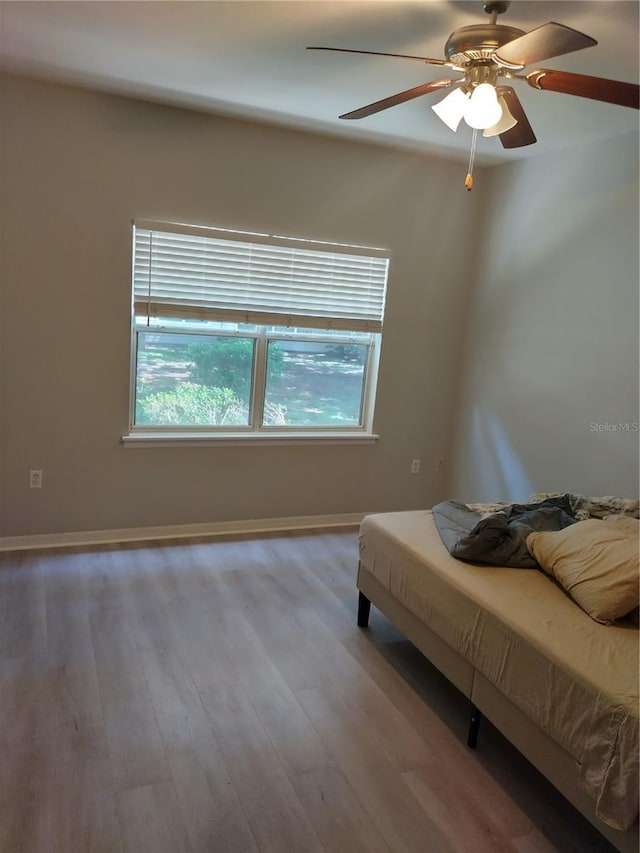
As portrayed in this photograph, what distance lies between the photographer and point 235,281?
3762 millimetres

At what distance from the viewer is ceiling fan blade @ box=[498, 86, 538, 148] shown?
6.58 ft

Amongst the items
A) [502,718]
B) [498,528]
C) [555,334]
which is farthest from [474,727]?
[555,334]

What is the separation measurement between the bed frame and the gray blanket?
0.36 meters

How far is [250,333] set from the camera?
3910 mm

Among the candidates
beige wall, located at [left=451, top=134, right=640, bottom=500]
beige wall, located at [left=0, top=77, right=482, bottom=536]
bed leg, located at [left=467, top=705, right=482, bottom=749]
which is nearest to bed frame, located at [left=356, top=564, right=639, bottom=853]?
bed leg, located at [left=467, top=705, right=482, bottom=749]

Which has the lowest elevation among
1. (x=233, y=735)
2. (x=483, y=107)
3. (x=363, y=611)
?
(x=233, y=735)

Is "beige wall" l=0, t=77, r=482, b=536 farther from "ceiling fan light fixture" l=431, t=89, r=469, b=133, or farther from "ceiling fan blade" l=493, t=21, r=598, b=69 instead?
"ceiling fan blade" l=493, t=21, r=598, b=69

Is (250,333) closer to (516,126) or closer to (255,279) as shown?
(255,279)

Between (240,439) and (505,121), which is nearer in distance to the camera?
(505,121)

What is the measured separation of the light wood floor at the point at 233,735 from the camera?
1783 mm

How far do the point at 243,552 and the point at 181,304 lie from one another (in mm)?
1563

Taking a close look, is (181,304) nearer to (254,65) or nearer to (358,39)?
(254,65)

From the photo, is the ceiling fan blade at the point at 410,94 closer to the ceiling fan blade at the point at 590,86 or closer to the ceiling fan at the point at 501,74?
the ceiling fan at the point at 501,74

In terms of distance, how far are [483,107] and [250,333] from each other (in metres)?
2.28
